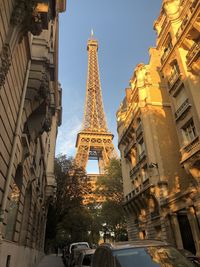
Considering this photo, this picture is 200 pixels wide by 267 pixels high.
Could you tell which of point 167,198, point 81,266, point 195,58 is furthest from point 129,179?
point 81,266

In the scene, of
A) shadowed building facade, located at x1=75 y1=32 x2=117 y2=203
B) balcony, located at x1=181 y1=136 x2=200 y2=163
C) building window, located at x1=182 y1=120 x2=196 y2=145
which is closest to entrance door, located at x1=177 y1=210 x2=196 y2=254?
balcony, located at x1=181 y1=136 x2=200 y2=163

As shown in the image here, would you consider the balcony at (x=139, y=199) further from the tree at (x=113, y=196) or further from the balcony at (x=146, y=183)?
the tree at (x=113, y=196)

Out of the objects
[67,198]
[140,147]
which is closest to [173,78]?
[140,147]

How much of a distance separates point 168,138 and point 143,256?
20.4 metres

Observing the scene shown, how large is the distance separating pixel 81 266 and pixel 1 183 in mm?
4836

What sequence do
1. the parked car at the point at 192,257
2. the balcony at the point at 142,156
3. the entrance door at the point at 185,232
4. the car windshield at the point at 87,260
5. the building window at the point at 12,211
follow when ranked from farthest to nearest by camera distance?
the balcony at the point at 142,156 < the entrance door at the point at 185,232 < the building window at the point at 12,211 < the car windshield at the point at 87,260 < the parked car at the point at 192,257

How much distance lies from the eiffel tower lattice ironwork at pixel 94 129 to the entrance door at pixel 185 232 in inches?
1564

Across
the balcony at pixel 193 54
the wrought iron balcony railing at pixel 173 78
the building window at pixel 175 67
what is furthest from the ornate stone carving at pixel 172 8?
the balcony at pixel 193 54

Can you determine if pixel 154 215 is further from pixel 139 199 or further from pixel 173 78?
pixel 173 78

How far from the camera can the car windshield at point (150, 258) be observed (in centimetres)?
431

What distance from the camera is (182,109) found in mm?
17500

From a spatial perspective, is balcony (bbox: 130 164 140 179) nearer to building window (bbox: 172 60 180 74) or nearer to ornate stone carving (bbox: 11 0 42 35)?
building window (bbox: 172 60 180 74)

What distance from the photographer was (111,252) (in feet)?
15.7

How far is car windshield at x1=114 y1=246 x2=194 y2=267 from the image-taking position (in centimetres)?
431
